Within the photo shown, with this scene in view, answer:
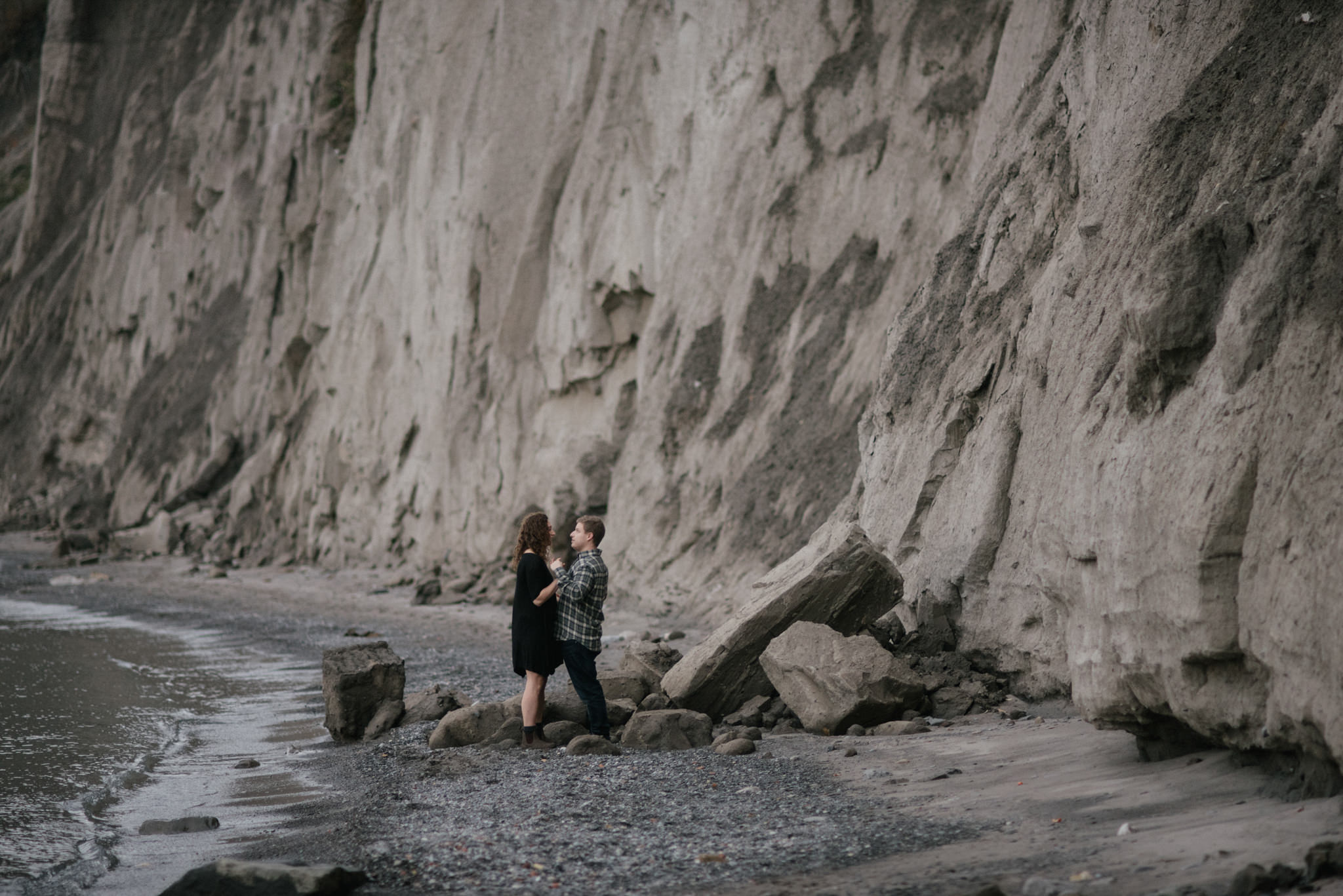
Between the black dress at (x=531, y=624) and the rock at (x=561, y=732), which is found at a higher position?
the black dress at (x=531, y=624)

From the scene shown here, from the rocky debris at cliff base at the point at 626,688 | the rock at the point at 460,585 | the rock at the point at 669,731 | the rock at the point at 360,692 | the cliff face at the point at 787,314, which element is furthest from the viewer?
the rock at the point at 460,585

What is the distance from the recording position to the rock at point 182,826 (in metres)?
7.63

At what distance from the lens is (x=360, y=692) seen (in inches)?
406

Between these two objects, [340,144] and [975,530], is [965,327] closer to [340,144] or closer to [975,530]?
[975,530]

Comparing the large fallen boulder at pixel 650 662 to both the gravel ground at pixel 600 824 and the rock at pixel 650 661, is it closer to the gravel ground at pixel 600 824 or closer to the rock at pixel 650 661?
the rock at pixel 650 661

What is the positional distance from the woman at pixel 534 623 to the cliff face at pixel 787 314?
3.35m

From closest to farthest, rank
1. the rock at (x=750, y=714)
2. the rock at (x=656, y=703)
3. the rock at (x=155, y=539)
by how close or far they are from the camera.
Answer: the rock at (x=750, y=714)
the rock at (x=656, y=703)
the rock at (x=155, y=539)

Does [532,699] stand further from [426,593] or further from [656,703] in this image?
[426,593]

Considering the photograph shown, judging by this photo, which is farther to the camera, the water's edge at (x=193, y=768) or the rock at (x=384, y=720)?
the rock at (x=384, y=720)

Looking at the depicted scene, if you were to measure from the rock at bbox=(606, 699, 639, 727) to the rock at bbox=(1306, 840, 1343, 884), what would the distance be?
222 inches

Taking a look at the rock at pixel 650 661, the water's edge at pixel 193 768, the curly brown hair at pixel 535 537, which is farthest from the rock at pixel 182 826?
the rock at pixel 650 661

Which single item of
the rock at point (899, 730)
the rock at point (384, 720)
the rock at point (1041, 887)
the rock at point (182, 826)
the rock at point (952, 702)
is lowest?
the rock at point (182, 826)

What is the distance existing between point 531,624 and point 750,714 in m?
1.86

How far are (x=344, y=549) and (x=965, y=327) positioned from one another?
22878 millimetres
